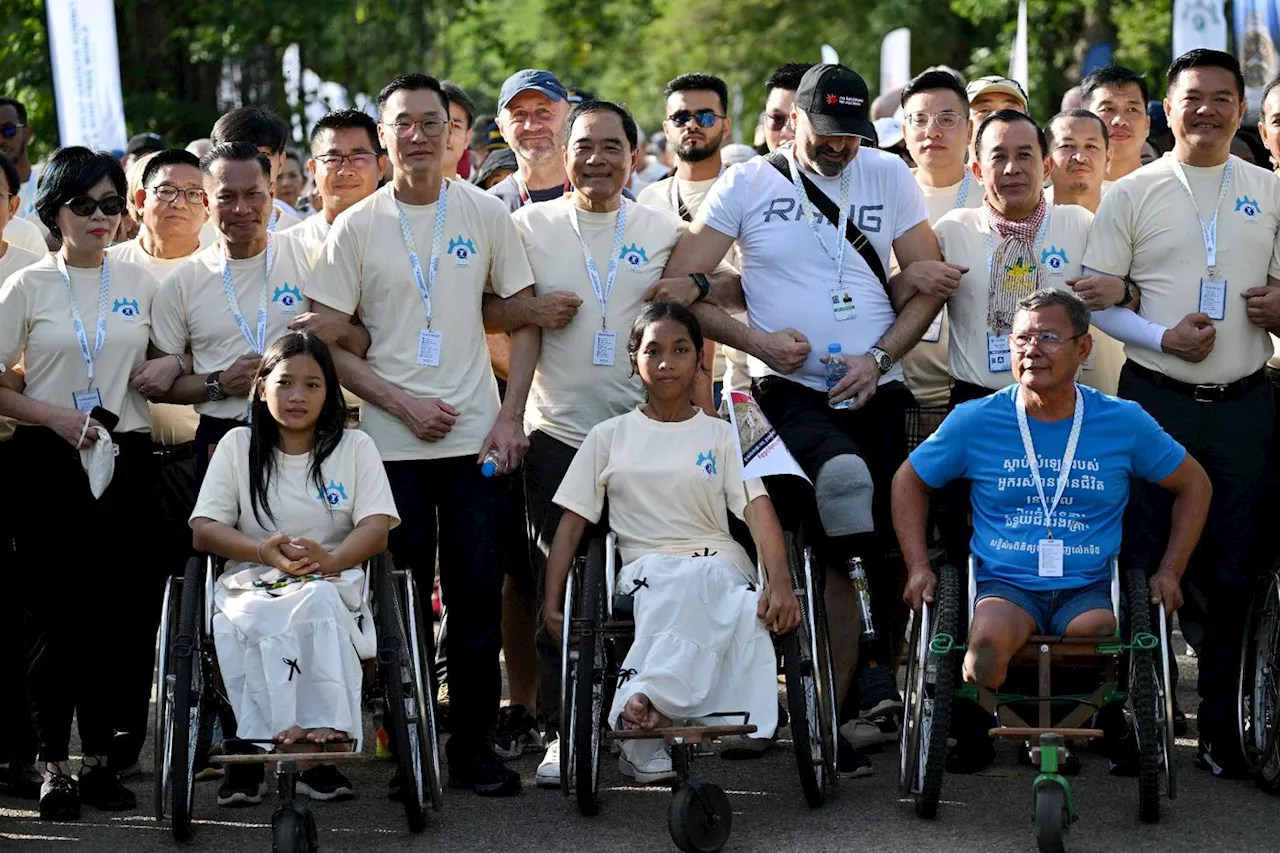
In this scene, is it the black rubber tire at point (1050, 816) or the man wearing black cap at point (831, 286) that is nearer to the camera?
the black rubber tire at point (1050, 816)

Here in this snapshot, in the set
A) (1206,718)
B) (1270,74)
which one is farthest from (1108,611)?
(1270,74)

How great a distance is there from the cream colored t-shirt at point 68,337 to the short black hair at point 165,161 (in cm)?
80

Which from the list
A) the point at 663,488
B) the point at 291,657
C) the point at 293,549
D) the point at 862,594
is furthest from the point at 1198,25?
the point at 291,657

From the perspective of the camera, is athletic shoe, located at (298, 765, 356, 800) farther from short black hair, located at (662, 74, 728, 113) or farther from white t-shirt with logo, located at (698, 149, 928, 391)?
short black hair, located at (662, 74, 728, 113)

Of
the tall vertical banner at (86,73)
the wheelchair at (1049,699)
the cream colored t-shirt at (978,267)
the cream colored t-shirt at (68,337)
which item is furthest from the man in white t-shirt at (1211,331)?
the tall vertical banner at (86,73)

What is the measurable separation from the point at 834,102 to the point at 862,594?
5.47 ft

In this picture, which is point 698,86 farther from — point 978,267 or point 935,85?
point 978,267

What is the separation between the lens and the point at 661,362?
6387 millimetres

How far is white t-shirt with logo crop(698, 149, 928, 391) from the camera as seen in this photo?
22.2 feet

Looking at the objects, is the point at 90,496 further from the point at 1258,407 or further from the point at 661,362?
the point at 1258,407

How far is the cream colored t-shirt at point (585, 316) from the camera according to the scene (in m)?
6.79

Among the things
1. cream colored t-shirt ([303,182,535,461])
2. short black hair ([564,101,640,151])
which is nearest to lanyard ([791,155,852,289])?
short black hair ([564,101,640,151])

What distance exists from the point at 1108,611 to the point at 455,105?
431 cm

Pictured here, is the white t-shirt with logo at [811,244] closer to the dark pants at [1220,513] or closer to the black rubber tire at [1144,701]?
the dark pants at [1220,513]
